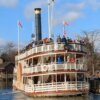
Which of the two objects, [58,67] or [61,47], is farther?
[61,47]

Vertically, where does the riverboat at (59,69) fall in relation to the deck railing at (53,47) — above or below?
below

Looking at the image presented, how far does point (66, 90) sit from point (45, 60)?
4.65 metres

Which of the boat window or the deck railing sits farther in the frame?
the boat window

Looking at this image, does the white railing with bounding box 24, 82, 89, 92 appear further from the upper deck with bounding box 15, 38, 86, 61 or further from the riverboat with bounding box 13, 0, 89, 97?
the upper deck with bounding box 15, 38, 86, 61

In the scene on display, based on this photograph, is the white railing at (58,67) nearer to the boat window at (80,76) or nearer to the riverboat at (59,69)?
the riverboat at (59,69)

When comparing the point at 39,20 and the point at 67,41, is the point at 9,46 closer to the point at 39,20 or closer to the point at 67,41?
the point at 39,20

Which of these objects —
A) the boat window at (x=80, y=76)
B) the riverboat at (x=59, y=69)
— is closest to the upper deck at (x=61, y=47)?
the riverboat at (x=59, y=69)

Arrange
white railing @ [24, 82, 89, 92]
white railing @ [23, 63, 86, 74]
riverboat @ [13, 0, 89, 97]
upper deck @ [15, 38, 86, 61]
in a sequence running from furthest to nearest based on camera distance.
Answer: upper deck @ [15, 38, 86, 61]
white railing @ [23, 63, 86, 74]
riverboat @ [13, 0, 89, 97]
white railing @ [24, 82, 89, 92]

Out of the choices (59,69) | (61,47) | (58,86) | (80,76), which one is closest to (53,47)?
(61,47)

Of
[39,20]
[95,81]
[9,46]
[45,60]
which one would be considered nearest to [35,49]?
[45,60]

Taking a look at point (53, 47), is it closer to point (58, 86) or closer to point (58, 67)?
point (58, 67)

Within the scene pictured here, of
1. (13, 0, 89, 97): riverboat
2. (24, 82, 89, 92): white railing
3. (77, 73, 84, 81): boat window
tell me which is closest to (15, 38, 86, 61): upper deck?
(13, 0, 89, 97): riverboat

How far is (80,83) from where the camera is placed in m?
46.1

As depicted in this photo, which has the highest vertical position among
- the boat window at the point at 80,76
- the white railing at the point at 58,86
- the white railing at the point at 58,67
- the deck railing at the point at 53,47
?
the deck railing at the point at 53,47
